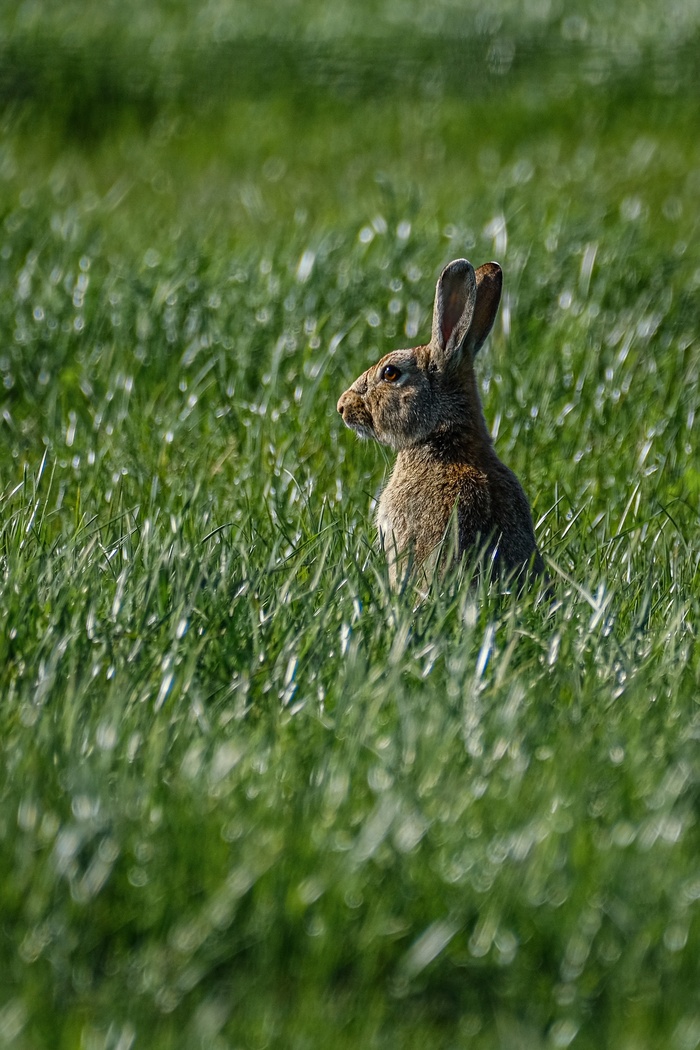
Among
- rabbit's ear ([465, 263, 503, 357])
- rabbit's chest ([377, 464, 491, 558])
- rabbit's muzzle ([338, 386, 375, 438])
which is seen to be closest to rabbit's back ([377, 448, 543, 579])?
rabbit's chest ([377, 464, 491, 558])

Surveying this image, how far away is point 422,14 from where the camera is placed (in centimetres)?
1213

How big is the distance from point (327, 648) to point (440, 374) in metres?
1.34

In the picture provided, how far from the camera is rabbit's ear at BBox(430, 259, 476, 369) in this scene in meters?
4.35

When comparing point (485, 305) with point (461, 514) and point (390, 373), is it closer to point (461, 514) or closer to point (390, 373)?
point (390, 373)

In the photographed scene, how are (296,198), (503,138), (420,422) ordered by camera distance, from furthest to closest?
1. (503,138)
2. (296,198)
3. (420,422)

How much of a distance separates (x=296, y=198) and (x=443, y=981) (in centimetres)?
683

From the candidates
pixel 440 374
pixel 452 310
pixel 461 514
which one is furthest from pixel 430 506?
pixel 452 310

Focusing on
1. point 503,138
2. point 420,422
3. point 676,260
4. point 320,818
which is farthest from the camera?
point 503,138

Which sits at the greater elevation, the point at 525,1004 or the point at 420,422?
the point at 420,422

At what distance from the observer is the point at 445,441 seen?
443cm

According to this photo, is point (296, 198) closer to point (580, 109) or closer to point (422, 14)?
point (580, 109)

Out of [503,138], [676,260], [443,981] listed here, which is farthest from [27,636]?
[503,138]

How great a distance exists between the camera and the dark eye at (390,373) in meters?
4.59

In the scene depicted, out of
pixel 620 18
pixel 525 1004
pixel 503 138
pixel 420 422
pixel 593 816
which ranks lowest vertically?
pixel 525 1004
